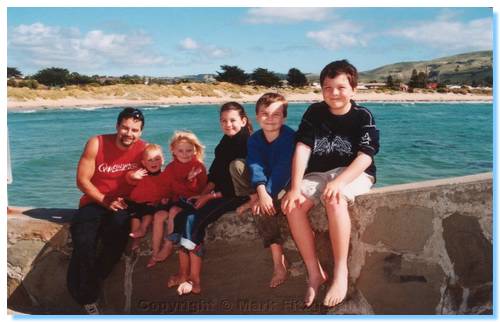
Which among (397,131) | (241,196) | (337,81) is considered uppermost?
(337,81)

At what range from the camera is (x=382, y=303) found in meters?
2.53

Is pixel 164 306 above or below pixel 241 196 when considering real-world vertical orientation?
below

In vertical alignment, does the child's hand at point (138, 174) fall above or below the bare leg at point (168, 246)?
above

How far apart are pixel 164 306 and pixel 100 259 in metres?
0.42

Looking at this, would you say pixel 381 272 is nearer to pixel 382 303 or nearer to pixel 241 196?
pixel 382 303

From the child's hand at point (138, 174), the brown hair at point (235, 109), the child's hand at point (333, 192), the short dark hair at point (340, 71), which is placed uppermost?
the short dark hair at point (340, 71)

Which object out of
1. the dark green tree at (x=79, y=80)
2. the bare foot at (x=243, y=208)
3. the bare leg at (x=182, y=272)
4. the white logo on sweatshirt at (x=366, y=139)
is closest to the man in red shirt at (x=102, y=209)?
the bare leg at (x=182, y=272)

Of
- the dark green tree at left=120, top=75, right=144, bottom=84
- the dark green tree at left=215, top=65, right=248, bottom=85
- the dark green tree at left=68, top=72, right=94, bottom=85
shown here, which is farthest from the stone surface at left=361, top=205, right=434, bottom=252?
the dark green tree at left=120, top=75, right=144, bottom=84

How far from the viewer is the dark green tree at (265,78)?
49.5 metres

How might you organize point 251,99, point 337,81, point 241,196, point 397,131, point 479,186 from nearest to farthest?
point 479,186 < point 337,81 < point 241,196 < point 397,131 < point 251,99

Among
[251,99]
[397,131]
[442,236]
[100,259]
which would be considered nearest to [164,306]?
[100,259]

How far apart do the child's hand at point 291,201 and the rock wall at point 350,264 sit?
0.15 m

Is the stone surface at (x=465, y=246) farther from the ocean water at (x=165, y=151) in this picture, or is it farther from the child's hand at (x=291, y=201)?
the ocean water at (x=165, y=151)

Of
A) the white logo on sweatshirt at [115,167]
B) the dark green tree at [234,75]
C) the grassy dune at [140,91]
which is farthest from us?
the dark green tree at [234,75]
